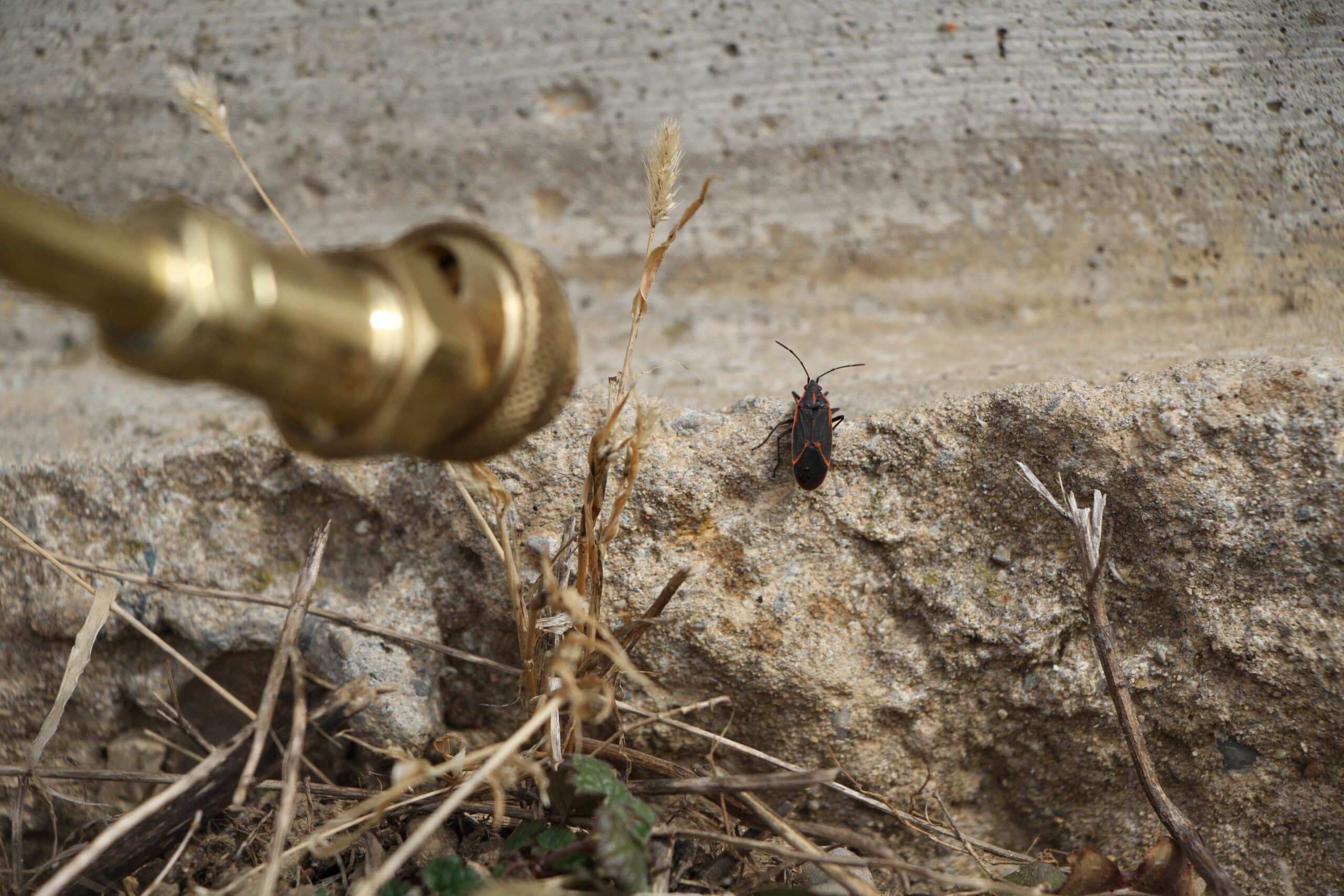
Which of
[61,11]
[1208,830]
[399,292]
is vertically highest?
[61,11]

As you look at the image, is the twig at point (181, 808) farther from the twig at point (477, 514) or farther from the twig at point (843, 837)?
the twig at point (843, 837)

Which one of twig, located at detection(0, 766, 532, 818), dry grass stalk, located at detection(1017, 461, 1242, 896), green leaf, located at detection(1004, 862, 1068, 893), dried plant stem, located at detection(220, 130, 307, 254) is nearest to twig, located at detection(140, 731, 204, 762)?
twig, located at detection(0, 766, 532, 818)

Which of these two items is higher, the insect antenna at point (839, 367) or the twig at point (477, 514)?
the twig at point (477, 514)

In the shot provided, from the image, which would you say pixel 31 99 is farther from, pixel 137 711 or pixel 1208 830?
pixel 1208 830

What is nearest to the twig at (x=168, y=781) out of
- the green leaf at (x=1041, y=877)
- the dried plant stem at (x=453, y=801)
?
the dried plant stem at (x=453, y=801)

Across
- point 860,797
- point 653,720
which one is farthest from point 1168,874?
point 653,720

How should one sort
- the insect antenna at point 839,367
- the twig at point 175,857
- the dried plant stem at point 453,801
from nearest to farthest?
the dried plant stem at point 453,801, the twig at point 175,857, the insect antenna at point 839,367

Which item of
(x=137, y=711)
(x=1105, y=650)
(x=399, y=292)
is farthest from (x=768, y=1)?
(x=137, y=711)

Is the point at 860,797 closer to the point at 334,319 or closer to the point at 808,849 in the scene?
the point at 808,849
